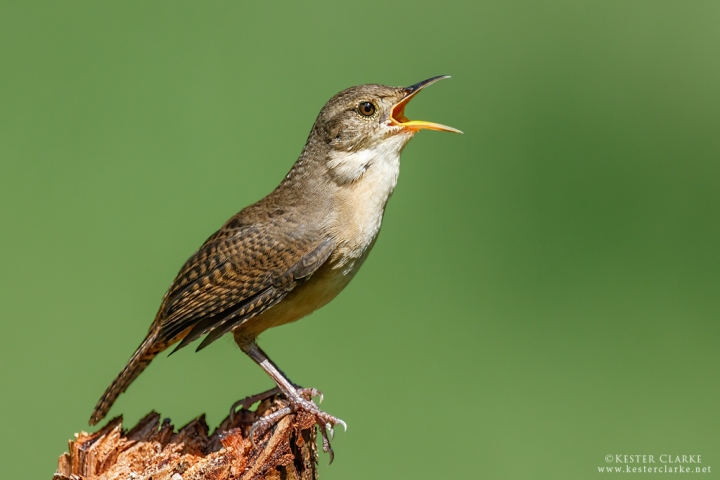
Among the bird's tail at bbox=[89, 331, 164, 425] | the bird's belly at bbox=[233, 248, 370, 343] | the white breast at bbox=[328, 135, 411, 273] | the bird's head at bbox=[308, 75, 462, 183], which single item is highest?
the bird's head at bbox=[308, 75, 462, 183]

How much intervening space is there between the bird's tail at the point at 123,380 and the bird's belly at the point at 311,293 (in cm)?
47

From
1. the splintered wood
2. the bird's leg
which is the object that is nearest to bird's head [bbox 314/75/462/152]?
the bird's leg

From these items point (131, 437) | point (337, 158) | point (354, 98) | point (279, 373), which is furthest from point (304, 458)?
point (354, 98)

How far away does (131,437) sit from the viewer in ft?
12.2

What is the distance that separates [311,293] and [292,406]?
55 centimetres

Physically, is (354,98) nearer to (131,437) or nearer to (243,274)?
(243,274)

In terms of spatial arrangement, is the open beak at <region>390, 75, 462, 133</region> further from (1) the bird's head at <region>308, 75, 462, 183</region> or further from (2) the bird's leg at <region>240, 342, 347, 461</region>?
(2) the bird's leg at <region>240, 342, 347, 461</region>

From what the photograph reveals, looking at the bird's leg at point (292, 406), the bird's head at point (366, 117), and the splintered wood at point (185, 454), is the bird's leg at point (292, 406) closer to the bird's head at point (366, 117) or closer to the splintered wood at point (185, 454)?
the splintered wood at point (185, 454)

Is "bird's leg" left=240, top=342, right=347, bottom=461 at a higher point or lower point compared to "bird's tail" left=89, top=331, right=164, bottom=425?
lower

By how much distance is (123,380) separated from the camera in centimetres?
→ 401

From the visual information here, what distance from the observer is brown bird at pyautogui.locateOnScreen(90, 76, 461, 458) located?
386 centimetres

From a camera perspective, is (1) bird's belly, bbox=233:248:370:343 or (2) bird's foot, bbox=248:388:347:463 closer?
(2) bird's foot, bbox=248:388:347:463

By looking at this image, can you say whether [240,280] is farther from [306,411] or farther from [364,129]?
[364,129]

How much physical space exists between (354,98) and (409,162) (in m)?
3.04
